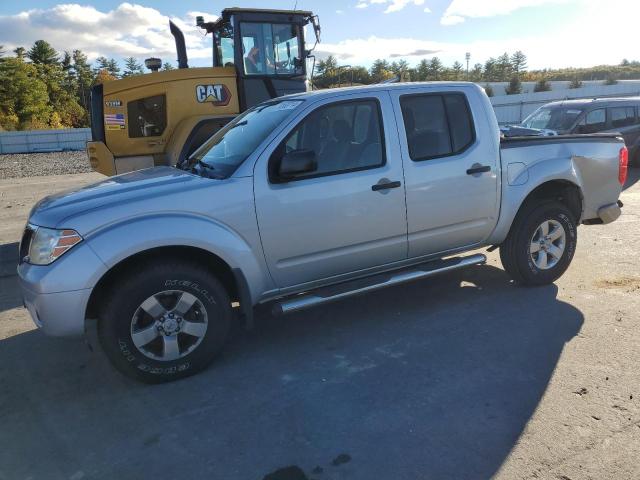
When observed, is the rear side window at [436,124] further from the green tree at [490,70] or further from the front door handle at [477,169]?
the green tree at [490,70]

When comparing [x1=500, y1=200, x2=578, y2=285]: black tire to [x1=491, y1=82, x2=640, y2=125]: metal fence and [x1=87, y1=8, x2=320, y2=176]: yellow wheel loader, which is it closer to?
[x1=87, y1=8, x2=320, y2=176]: yellow wheel loader

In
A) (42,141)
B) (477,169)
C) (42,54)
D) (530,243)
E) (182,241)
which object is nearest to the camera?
(182,241)

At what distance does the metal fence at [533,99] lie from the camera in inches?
1005

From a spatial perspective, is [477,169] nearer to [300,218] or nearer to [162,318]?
[300,218]

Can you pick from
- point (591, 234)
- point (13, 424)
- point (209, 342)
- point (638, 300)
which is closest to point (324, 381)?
point (209, 342)

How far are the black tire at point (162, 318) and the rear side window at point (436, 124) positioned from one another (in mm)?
2013

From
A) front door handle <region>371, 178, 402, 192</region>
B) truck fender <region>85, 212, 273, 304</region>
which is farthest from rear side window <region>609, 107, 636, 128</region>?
truck fender <region>85, 212, 273, 304</region>

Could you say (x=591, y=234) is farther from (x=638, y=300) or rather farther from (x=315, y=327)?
(x=315, y=327)

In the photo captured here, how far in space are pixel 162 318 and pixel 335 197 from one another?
1.53 metres

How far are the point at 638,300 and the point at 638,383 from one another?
1625 mm

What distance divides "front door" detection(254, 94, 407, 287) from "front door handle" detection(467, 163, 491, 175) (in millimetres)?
725

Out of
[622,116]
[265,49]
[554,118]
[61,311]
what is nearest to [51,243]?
[61,311]

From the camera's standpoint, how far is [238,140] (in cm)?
422

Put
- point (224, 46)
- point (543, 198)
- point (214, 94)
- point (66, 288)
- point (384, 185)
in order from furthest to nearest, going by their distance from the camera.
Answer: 1. point (224, 46)
2. point (214, 94)
3. point (543, 198)
4. point (384, 185)
5. point (66, 288)
